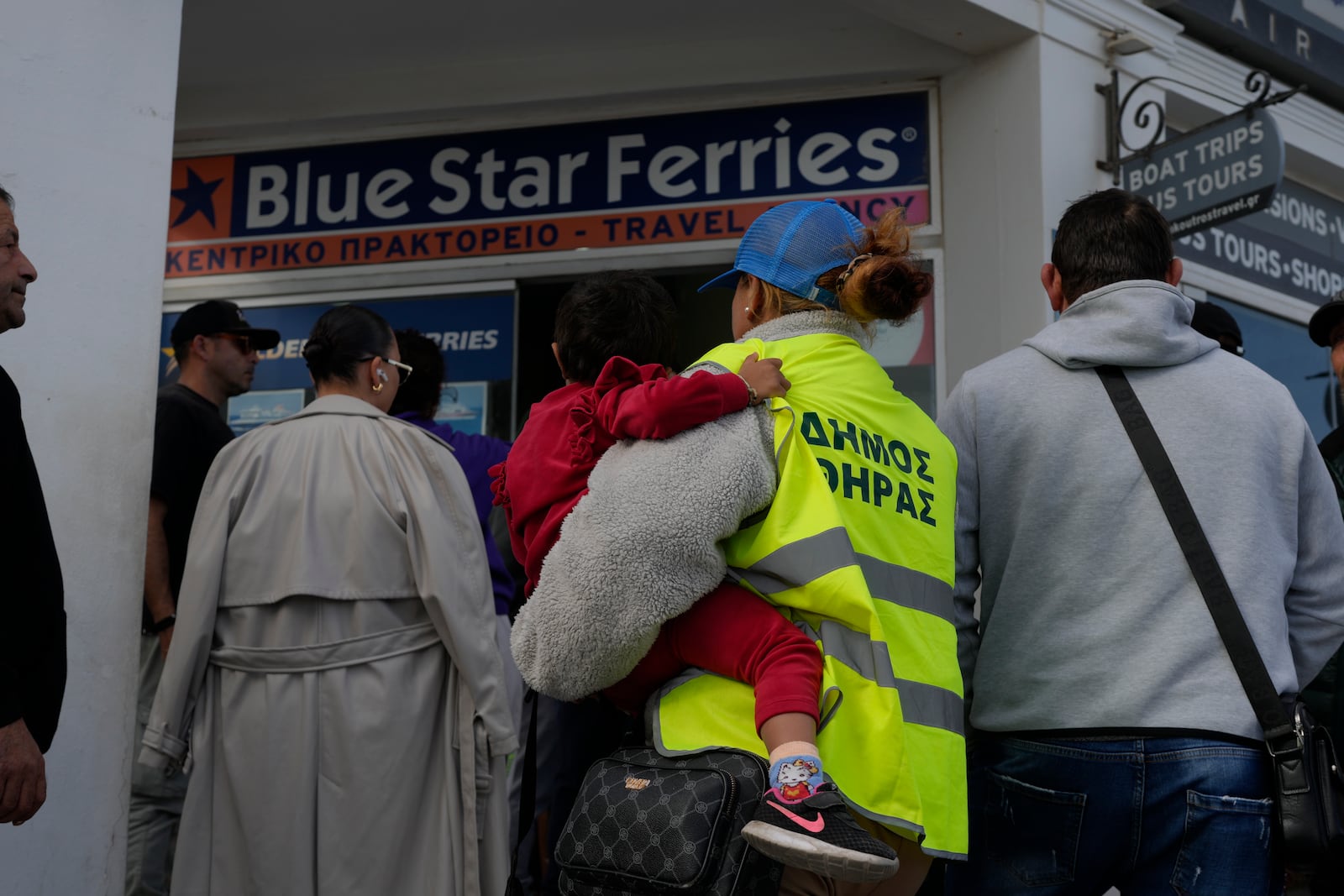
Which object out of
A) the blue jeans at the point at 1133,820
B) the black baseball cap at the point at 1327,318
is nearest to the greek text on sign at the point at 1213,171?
the black baseball cap at the point at 1327,318

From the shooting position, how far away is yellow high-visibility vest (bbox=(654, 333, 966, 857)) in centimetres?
210

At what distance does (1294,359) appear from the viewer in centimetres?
745

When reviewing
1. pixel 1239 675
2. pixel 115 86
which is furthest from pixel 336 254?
pixel 1239 675

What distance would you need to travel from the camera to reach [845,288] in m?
2.43

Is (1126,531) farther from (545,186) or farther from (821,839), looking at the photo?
(545,186)

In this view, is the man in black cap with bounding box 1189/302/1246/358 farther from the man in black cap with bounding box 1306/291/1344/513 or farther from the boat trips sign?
the boat trips sign

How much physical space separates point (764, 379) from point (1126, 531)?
818mm

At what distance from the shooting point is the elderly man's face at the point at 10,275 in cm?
277

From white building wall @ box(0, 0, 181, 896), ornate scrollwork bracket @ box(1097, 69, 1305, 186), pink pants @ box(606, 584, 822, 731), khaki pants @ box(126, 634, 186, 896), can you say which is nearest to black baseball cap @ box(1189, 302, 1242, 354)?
ornate scrollwork bracket @ box(1097, 69, 1305, 186)

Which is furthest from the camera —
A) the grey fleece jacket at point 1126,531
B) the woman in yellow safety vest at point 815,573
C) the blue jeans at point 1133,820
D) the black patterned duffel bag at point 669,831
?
the grey fleece jacket at point 1126,531

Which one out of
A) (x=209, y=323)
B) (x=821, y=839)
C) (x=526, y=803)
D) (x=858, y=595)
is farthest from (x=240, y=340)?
(x=821, y=839)

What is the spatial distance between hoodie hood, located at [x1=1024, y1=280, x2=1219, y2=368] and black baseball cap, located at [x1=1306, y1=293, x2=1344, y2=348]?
1.19 meters

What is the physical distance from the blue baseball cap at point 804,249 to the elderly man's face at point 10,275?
151 cm

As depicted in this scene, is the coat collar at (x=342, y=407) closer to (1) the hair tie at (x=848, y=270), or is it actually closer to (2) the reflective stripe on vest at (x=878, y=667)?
(1) the hair tie at (x=848, y=270)
